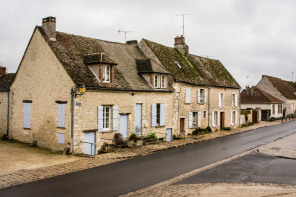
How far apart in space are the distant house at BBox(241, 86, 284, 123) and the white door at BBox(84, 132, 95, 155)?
29996 millimetres

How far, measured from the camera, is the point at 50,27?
1820 centimetres

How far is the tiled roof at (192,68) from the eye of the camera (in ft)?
83.6

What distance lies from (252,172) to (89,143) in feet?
28.3

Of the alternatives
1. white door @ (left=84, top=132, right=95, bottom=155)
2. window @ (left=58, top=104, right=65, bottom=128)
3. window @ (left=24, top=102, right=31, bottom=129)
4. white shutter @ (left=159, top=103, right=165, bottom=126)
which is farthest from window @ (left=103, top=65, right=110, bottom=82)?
white shutter @ (left=159, top=103, right=165, bottom=126)

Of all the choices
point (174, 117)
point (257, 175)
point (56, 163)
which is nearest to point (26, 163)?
point (56, 163)

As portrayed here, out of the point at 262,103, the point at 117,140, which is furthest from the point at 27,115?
the point at 262,103

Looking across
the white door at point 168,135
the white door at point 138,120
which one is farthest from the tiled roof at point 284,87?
the white door at point 138,120

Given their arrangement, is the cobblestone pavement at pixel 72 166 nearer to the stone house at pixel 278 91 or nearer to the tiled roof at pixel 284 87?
the stone house at pixel 278 91

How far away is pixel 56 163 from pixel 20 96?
25.7 ft

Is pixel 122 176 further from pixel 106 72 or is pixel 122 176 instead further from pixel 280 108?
pixel 280 108

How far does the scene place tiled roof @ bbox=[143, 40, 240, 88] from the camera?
2547 cm

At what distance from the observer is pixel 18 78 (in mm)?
20141

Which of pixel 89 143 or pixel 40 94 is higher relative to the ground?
pixel 40 94

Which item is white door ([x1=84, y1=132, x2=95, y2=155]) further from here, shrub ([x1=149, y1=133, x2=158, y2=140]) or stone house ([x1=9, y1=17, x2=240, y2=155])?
shrub ([x1=149, y1=133, x2=158, y2=140])
